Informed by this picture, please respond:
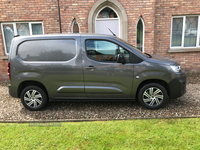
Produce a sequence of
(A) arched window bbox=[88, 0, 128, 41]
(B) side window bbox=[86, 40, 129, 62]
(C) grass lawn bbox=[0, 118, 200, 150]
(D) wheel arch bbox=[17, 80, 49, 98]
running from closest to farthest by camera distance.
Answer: (C) grass lawn bbox=[0, 118, 200, 150] < (B) side window bbox=[86, 40, 129, 62] < (D) wheel arch bbox=[17, 80, 49, 98] < (A) arched window bbox=[88, 0, 128, 41]

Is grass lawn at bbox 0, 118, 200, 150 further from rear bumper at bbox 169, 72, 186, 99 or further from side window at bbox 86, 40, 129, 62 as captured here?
side window at bbox 86, 40, 129, 62

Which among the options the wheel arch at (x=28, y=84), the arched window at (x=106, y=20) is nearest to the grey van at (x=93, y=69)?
the wheel arch at (x=28, y=84)

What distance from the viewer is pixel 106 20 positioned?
745cm

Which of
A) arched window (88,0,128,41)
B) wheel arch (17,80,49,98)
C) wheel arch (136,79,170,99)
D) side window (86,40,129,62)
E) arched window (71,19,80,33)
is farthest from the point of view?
arched window (71,19,80,33)

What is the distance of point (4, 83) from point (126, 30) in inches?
246

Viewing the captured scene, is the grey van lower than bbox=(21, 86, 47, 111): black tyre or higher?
higher

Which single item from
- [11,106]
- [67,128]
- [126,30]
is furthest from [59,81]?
[126,30]

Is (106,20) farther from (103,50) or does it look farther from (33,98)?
(33,98)

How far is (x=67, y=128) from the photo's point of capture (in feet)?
10.8

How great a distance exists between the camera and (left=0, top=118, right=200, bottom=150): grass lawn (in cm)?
271

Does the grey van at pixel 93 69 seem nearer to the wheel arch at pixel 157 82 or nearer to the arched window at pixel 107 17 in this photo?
the wheel arch at pixel 157 82

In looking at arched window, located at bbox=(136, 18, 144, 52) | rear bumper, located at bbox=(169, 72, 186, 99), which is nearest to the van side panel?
rear bumper, located at bbox=(169, 72, 186, 99)

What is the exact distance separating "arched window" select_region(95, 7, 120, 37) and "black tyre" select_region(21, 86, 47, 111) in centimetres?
458

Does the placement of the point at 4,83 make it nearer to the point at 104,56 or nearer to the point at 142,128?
the point at 104,56
